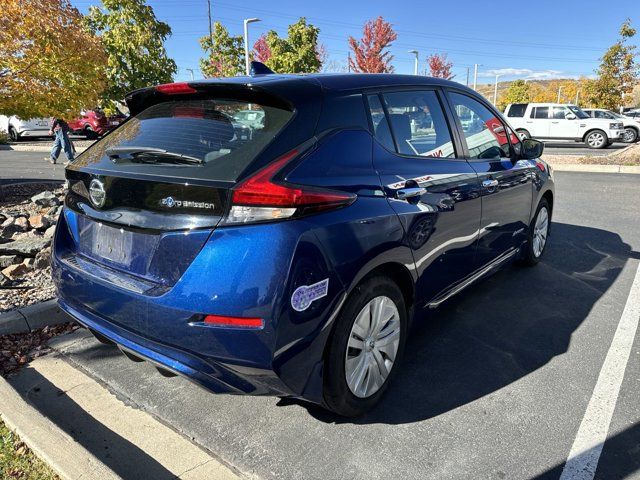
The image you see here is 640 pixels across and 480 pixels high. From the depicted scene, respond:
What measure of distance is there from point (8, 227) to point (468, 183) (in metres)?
5.52

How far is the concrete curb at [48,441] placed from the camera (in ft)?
6.79

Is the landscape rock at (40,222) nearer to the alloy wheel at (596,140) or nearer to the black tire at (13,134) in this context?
the alloy wheel at (596,140)

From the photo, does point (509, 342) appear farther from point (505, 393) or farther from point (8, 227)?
point (8, 227)

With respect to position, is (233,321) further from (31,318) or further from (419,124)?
(31,318)

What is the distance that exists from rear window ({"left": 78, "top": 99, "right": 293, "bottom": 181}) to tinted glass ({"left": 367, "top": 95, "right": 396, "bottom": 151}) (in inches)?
23.5

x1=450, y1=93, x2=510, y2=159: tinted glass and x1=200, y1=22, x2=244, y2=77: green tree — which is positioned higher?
x1=200, y1=22, x2=244, y2=77: green tree

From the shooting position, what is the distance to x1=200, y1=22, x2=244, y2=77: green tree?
26.4m

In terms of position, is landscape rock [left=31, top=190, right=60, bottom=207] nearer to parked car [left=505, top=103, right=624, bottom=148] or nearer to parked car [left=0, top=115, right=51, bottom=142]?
parked car [left=505, top=103, right=624, bottom=148]

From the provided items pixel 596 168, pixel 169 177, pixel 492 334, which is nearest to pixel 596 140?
pixel 596 168

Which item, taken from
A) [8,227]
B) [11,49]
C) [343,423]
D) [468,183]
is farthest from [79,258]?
[11,49]

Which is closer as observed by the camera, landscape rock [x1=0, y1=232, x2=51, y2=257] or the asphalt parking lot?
the asphalt parking lot

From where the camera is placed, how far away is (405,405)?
2.71 m

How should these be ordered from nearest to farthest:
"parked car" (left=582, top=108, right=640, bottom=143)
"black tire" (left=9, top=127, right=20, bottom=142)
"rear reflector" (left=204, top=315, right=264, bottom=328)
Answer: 1. "rear reflector" (left=204, top=315, right=264, bottom=328)
2. "parked car" (left=582, top=108, right=640, bottom=143)
3. "black tire" (left=9, top=127, right=20, bottom=142)

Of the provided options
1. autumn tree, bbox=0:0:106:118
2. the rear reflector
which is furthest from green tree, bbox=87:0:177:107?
the rear reflector
